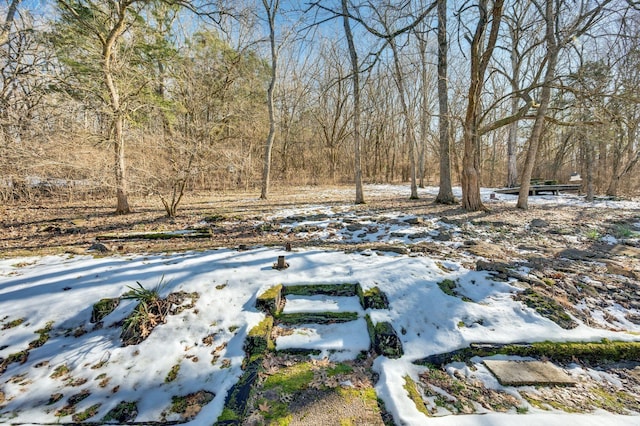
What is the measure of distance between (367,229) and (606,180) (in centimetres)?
1776

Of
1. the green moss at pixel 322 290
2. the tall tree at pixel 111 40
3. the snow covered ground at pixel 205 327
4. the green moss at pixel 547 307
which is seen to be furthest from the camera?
the tall tree at pixel 111 40

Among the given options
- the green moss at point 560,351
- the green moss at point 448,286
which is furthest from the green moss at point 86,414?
the green moss at point 448,286

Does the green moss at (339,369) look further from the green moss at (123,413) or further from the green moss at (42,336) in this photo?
the green moss at (42,336)

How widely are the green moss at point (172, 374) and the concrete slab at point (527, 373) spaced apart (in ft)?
8.92

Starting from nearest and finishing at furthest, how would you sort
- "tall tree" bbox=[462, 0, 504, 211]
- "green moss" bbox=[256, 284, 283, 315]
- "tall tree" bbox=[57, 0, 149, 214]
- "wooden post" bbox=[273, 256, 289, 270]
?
"green moss" bbox=[256, 284, 283, 315], "wooden post" bbox=[273, 256, 289, 270], "tall tree" bbox=[462, 0, 504, 211], "tall tree" bbox=[57, 0, 149, 214]

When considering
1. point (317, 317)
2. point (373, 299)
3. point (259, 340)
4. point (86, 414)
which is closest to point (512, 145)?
point (373, 299)

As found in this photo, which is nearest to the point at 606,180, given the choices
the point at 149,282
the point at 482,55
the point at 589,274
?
the point at 482,55

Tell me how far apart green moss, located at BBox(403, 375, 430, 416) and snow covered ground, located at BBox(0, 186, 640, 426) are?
0.06 metres

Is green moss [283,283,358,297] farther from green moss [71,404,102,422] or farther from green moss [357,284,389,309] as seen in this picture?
green moss [71,404,102,422]

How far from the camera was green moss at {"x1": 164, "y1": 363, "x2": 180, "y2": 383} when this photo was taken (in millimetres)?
2271

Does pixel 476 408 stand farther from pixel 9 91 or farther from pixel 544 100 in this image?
pixel 9 91

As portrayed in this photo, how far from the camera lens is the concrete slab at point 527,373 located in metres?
2.13

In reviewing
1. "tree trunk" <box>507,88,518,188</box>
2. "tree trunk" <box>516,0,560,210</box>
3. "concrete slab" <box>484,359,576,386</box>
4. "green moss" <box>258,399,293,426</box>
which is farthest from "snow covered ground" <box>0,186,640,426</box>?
"tree trunk" <box>507,88,518,188</box>

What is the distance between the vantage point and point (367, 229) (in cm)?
623
